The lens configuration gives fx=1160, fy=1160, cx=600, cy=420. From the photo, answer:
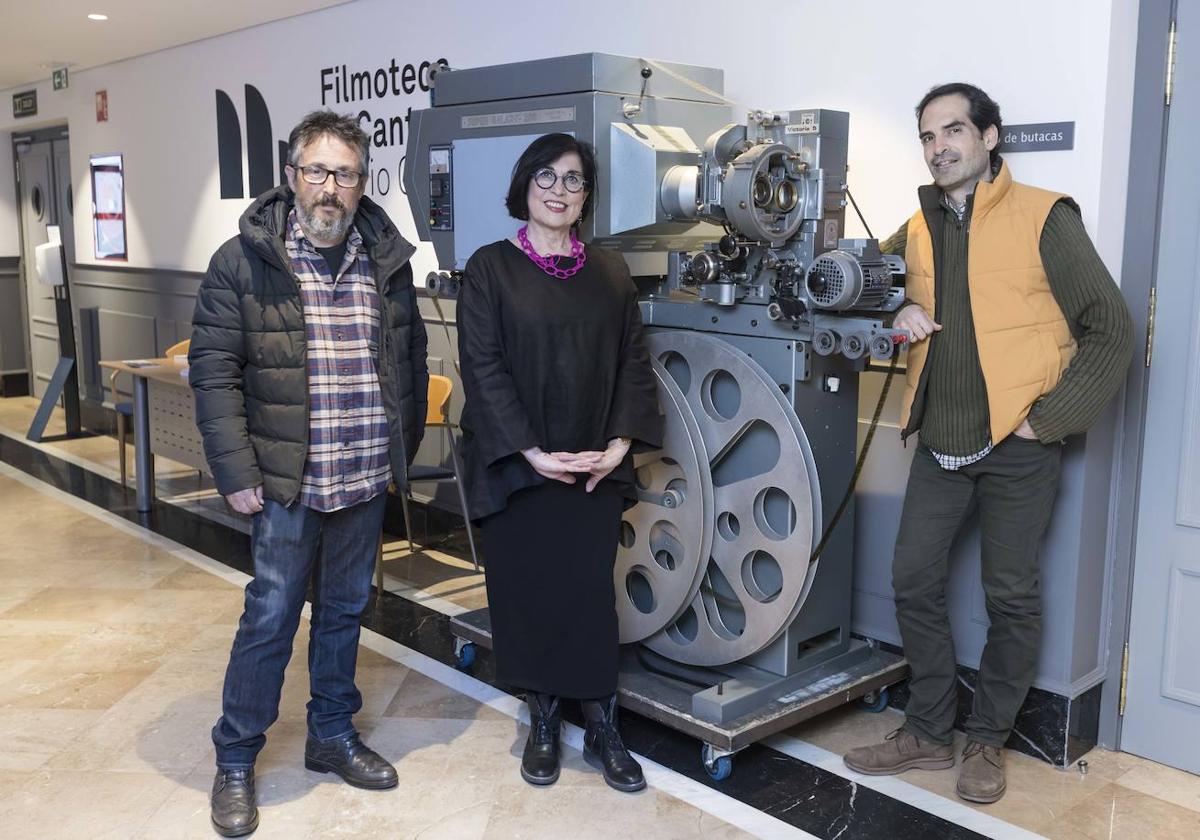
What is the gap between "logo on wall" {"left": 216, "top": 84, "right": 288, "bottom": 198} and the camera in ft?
20.7

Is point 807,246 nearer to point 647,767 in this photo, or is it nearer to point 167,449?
point 647,767

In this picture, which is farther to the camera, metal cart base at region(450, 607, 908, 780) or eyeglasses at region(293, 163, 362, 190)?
metal cart base at region(450, 607, 908, 780)

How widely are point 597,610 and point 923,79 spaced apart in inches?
69.4

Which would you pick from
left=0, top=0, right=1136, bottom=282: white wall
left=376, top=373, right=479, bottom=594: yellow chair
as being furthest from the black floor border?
left=0, top=0, right=1136, bottom=282: white wall

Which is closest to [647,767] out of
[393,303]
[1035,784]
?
[1035,784]

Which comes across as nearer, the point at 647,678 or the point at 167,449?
the point at 647,678

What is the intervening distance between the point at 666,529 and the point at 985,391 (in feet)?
3.09

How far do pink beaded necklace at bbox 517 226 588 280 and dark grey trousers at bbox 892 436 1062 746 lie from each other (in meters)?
1.04

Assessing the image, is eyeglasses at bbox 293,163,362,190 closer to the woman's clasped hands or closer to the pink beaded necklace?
the pink beaded necklace

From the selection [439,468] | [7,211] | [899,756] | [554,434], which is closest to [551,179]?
[554,434]

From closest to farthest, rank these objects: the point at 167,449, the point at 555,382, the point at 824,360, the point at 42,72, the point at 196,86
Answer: the point at 555,382 → the point at 824,360 → the point at 167,449 → the point at 196,86 → the point at 42,72

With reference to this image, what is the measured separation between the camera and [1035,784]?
3.05m

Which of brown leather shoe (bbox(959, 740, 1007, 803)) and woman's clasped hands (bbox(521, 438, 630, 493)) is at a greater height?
woman's clasped hands (bbox(521, 438, 630, 493))


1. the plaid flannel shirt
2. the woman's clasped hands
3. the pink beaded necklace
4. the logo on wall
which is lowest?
the woman's clasped hands
